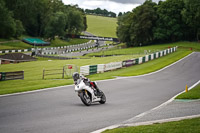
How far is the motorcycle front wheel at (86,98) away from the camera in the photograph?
14.1 m

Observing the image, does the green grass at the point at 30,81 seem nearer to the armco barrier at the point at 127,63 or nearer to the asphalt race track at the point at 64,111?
the asphalt race track at the point at 64,111

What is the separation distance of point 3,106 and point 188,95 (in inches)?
402

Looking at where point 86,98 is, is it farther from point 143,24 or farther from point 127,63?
point 143,24

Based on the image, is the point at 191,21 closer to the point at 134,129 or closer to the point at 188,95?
the point at 188,95

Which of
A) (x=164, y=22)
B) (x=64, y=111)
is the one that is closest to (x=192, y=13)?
(x=164, y=22)

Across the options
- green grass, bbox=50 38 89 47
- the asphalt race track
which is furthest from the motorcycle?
green grass, bbox=50 38 89 47

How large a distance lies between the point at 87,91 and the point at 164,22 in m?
89.4

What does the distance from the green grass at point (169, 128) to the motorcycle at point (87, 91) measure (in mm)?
4936

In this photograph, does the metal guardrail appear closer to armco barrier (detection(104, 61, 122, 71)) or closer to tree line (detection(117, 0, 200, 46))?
armco barrier (detection(104, 61, 122, 71))

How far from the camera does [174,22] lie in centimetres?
9775

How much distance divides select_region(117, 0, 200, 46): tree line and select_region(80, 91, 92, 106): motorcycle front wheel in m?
85.4

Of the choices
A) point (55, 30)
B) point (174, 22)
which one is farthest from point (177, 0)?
point (55, 30)

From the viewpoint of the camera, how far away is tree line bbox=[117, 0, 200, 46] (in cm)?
9475

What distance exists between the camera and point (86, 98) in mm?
14359
